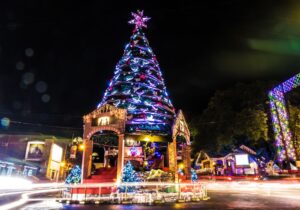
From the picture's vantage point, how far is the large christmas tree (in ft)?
64.4

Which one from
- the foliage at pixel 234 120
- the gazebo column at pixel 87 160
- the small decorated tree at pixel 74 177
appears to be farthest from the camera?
the foliage at pixel 234 120

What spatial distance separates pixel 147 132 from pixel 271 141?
78.3 feet

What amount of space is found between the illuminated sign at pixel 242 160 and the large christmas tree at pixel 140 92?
1854cm

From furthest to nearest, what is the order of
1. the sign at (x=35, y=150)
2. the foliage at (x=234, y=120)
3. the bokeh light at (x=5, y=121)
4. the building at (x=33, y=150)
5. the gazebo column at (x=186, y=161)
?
the sign at (x=35, y=150) → the building at (x=33, y=150) → the bokeh light at (x=5, y=121) → the foliage at (x=234, y=120) → the gazebo column at (x=186, y=161)

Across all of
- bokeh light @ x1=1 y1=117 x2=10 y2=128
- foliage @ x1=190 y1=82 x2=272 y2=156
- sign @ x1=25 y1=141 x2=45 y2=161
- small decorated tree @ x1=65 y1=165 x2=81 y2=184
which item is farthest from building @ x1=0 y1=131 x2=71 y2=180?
small decorated tree @ x1=65 y1=165 x2=81 y2=184

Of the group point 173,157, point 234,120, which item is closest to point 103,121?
point 173,157

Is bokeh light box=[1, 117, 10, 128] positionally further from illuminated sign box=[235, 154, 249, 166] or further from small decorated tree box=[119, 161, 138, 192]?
illuminated sign box=[235, 154, 249, 166]

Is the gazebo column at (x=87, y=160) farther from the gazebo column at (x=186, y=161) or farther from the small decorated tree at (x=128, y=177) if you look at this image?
the gazebo column at (x=186, y=161)

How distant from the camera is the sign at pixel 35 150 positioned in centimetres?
4066

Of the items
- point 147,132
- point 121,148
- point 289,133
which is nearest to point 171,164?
point 147,132

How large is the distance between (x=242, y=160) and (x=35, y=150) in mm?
31537

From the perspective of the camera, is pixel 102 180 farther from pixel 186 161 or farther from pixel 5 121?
pixel 5 121

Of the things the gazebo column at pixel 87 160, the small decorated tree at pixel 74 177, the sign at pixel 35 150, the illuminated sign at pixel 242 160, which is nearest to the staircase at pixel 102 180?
the gazebo column at pixel 87 160

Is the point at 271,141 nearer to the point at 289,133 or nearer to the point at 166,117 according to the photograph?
the point at 289,133
